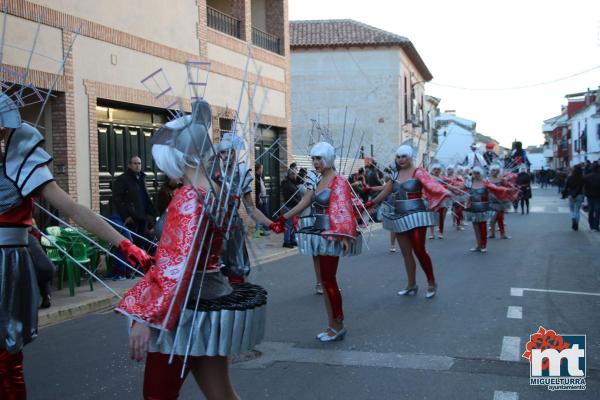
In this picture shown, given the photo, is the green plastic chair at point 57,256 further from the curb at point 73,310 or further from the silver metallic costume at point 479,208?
the silver metallic costume at point 479,208

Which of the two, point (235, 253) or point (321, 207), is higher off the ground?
point (321, 207)

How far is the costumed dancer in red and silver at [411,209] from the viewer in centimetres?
848

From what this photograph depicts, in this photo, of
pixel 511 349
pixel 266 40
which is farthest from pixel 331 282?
pixel 266 40

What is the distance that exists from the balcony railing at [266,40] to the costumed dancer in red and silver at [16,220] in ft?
56.7

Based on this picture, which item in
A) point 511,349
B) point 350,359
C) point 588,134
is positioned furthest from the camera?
point 588,134

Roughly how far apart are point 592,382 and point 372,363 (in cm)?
171

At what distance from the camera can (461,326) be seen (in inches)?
276

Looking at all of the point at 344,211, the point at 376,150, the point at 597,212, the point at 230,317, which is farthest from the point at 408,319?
the point at 376,150

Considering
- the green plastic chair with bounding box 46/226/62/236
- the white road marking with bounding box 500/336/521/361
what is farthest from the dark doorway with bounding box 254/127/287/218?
the white road marking with bounding box 500/336/521/361

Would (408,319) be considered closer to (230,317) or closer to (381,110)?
(230,317)

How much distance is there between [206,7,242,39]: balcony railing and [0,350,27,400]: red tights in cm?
1530

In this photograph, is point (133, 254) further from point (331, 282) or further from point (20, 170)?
point (331, 282)

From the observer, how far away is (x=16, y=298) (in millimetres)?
3500

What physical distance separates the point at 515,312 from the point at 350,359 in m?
2.68
